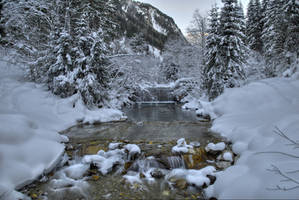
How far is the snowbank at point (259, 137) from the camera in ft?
8.05

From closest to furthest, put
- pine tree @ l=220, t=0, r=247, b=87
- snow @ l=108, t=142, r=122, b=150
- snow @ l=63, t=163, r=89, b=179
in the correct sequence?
snow @ l=63, t=163, r=89, b=179 → snow @ l=108, t=142, r=122, b=150 → pine tree @ l=220, t=0, r=247, b=87

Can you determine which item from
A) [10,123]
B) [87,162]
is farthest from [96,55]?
[87,162]

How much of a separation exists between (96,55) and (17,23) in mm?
4089

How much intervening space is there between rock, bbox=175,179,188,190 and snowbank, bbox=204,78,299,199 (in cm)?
49

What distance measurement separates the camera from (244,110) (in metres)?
6.77

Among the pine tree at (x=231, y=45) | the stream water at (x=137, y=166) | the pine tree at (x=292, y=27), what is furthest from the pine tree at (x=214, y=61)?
the stream water at (x=137, y=166)

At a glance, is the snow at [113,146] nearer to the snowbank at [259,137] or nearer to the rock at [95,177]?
the rock at [95,177]

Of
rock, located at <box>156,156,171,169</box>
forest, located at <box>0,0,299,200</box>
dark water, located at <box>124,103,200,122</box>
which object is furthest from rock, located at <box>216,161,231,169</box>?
dark water, located at <box>124,103,200,122</box>

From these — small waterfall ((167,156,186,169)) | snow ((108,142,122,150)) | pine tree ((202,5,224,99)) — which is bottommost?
small waterfall ((167,156,186,169))

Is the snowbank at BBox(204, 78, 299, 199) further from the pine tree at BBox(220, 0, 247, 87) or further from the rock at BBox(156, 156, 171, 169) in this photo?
the pine tree at BBox(220, 0, 247, 87)

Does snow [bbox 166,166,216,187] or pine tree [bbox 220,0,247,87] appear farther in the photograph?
pine tree [bbox 220,0,247,87]

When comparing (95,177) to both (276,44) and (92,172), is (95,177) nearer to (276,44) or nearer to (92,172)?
(92,172)

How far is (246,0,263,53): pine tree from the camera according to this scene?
2408 cm

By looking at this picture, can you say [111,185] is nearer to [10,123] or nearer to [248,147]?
[10,123]
